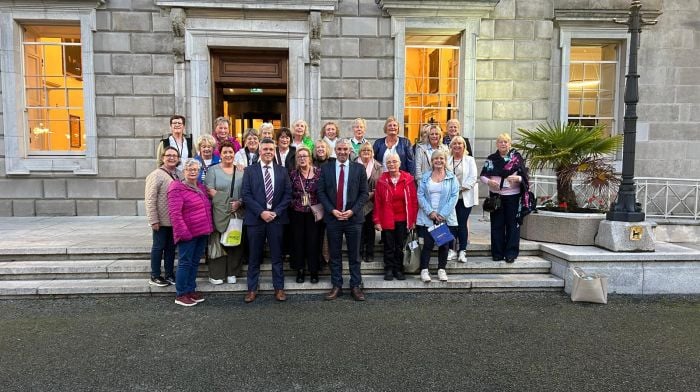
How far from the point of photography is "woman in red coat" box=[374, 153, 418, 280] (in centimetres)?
580

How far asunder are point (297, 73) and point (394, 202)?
5.16 m

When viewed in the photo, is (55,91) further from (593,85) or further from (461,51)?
(593,85)

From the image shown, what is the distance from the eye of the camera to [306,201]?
565cm

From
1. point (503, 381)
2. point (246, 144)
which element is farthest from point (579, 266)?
point (246, 144)

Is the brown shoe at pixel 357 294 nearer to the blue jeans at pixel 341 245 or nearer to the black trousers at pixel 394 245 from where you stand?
the blue jeans at pixel 341 245

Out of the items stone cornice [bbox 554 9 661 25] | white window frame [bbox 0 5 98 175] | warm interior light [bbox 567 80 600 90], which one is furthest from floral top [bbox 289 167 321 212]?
warm interior light [bbox 567 80 600 90]

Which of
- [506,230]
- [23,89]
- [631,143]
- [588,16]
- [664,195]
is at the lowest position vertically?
[506,230]

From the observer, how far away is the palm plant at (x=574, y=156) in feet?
22.6

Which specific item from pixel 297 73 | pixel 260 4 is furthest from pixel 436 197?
pixel 260 4

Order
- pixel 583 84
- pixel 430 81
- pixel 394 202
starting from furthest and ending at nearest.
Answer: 1. pixel 583 84
2. pixel 430 81
3. pixel 394 202

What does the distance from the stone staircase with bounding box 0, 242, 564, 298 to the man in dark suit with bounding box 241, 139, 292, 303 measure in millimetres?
479

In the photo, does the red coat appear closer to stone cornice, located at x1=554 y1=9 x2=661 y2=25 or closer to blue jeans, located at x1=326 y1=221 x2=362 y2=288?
blue jeans, located at x1=326 y1=221 x2=362 y2=288

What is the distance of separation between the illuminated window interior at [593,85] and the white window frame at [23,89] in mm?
10987

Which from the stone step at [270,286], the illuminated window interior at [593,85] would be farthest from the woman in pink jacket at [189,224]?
the illuminated window interior at [593,85]
